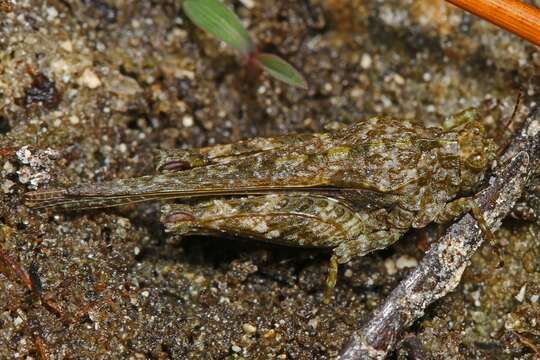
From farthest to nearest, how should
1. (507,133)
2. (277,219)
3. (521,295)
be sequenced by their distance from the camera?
(507,133) → (521,295) → (277,219)

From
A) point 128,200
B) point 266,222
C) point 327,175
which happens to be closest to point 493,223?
point 327,175

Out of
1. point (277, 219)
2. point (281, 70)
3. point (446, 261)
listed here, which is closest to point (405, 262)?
point (446, 261)

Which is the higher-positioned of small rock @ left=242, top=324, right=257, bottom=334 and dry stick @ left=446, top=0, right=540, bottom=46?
dry stick @ left=446, top=0, right=540, bottom=46

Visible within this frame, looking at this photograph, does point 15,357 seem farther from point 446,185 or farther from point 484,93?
point 484,93

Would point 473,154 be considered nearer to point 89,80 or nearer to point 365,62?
point 365,62

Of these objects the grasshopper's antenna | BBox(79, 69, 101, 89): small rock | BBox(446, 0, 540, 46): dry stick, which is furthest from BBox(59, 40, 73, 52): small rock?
the grasshopper's antenna

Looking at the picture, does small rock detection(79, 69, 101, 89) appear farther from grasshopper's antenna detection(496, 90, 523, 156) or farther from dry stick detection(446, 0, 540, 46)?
grasshopper's antenna detection(496, 90, 523, 156)
